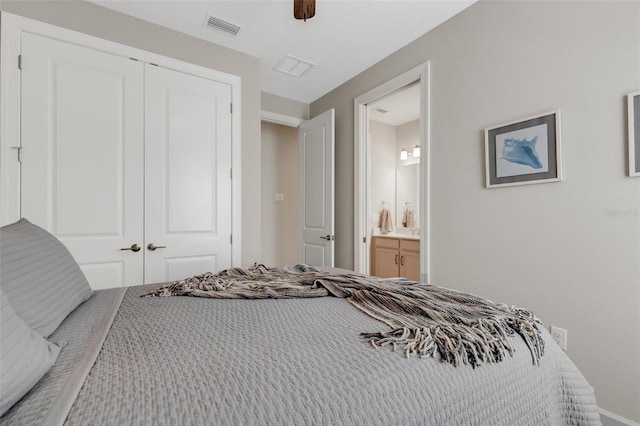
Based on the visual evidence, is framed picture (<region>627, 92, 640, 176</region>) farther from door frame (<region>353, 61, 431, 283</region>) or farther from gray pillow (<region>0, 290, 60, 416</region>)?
gray pillow (<region>0, 290, 60, 416</region>)

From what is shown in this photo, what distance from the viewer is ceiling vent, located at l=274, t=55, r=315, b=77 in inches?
116

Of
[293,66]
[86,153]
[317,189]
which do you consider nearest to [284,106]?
[293,66]

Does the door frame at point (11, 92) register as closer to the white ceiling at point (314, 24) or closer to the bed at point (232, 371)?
the white ceiling at point (314, 24)

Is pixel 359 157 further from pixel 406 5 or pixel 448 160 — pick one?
pixel 406 5

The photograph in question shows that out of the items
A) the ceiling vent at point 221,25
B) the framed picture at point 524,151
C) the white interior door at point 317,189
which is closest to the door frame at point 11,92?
the ceiling vent at point 221,25

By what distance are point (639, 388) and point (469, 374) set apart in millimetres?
1486

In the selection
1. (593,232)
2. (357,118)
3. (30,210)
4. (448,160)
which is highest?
(357,118)

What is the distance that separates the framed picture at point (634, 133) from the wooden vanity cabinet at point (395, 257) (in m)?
2.22

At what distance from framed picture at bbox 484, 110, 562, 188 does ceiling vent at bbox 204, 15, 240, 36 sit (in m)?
2.15

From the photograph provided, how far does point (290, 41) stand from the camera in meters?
2.66

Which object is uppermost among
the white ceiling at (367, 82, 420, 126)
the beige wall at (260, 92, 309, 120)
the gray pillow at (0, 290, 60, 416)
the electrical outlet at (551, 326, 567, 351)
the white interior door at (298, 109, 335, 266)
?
the white ceiling at (367, 82, 420, 126)

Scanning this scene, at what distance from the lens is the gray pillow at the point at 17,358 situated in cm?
48

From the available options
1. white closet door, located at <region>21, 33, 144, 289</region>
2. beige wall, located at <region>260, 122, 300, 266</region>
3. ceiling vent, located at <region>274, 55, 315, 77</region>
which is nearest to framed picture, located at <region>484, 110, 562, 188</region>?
ceiling vent, located at <region>274, 55, 315, 77</region>

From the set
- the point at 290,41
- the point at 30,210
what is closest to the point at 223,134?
the point at 290,41
